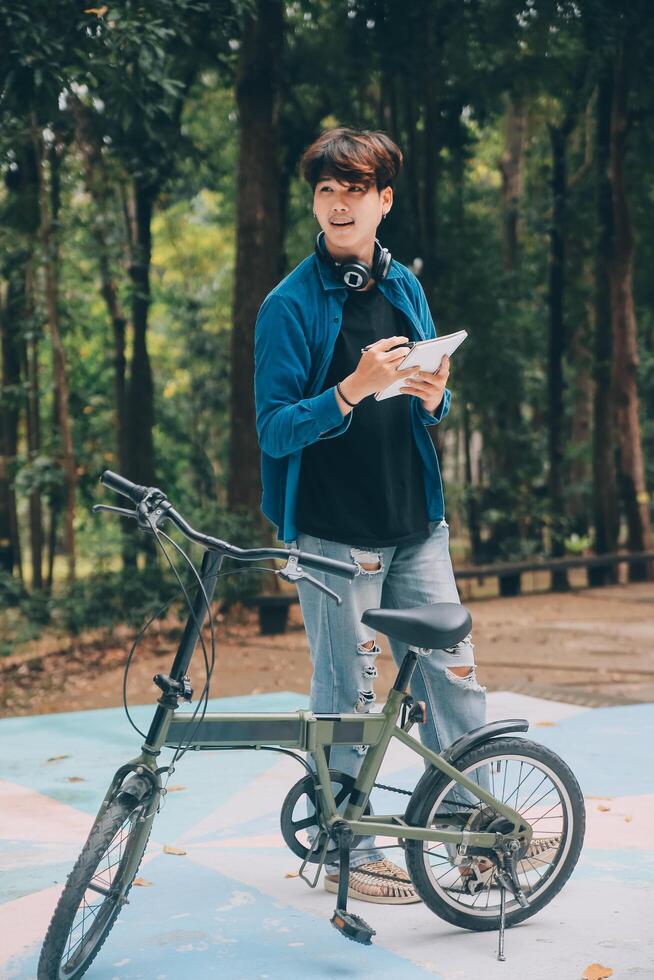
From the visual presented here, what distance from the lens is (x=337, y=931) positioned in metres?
3.70

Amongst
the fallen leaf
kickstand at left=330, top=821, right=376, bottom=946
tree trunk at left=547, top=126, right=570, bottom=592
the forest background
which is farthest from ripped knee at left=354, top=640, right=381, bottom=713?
tree trunk at left=547, top=126, right=570, bottom=592

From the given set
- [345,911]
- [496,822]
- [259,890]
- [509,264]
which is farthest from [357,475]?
[509,264]

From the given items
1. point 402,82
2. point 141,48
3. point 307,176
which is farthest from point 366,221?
point 402,82

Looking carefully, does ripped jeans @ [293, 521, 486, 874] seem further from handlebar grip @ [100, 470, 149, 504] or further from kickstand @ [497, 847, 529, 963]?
handlebar grip @ [100, 470, 149, 504]

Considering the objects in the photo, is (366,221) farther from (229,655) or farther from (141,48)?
(229,655)

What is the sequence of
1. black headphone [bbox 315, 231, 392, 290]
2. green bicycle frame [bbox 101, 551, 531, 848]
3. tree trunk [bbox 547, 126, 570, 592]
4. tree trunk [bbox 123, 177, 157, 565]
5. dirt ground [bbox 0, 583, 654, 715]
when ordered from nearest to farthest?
Result: green bicycle frame [bbox 101, 551, 531, 848] → black headphone [bbox 315, 231, 392, 290] → dirt ground [bbox 0, 583, 654, 715] → tree trunk [bbox 123, 177, 157, 565] → tree trunk [bbox 547, 126, 570, 592]

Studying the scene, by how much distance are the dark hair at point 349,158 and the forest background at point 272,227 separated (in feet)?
14.9

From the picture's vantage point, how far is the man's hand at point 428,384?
3582 millimetres

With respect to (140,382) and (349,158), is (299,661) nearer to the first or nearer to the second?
(140,382)

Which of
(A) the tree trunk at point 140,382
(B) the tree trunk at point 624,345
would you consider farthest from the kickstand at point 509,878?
(B) the tree trunk at point 624,345

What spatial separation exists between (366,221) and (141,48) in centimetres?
501

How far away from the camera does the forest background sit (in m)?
11.4

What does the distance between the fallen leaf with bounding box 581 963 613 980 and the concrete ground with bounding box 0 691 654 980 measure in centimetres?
2

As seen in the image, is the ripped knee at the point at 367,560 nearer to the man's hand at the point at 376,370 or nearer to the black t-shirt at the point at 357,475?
the black t-shirt at the point at 357,475
